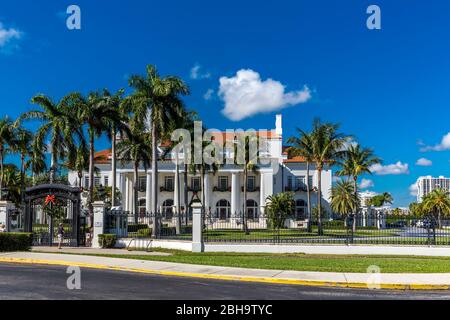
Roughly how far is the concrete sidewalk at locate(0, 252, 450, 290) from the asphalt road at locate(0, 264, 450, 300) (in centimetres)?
A: 66

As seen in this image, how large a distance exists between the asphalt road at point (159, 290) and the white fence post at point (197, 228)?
9.94m

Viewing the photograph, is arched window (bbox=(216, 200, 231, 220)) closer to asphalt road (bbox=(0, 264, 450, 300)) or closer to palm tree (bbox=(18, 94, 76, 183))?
palm tree (bbox=(18, 94, 76, 183))

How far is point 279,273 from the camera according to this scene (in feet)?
52.1

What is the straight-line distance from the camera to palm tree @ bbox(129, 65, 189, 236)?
113 ft

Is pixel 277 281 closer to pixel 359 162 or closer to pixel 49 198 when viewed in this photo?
pixel 49 198

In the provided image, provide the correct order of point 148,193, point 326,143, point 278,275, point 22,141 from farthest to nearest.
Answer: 1. point 148,193
2. point 22,141
3. point 326,143
4. point 278,275

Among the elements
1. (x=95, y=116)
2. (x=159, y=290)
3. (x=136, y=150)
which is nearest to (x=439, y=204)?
(x=136, y=150)

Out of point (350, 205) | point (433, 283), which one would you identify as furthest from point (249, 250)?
point (350, 205)

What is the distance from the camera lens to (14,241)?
24.0m

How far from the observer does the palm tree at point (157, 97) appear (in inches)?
1359

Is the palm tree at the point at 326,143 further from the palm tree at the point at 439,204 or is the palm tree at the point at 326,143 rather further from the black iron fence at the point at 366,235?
the palm tree at the point at 439,204

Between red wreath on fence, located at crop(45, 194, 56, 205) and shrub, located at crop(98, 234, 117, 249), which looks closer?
shrub, located at crop(98, 234, 117, 249)

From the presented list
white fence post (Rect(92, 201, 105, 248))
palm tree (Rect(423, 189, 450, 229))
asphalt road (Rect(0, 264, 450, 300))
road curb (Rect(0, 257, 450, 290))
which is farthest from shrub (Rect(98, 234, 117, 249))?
palm tree (Rect(423, 189, 450, 229))

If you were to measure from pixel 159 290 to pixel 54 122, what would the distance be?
88.6 ft
